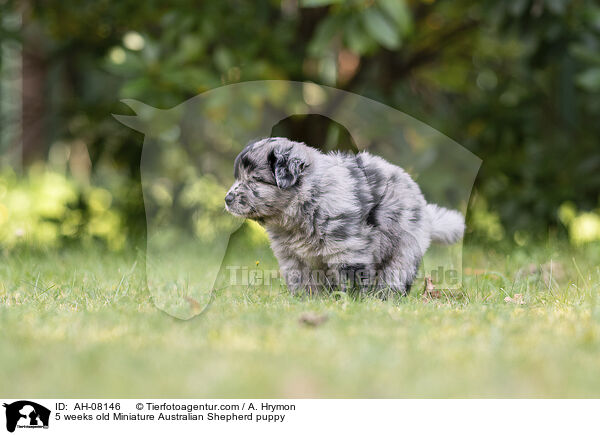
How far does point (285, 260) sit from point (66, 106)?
4.70 m

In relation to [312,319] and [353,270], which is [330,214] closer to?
[353,270]

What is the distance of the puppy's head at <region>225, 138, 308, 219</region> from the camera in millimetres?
3787

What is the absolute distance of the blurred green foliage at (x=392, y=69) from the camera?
5.57 meters

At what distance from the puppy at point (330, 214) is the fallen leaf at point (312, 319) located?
56 centimetres

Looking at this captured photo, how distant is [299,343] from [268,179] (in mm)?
1231

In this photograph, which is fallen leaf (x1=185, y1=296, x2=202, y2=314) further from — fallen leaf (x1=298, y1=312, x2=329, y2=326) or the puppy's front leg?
the puppy's front leg

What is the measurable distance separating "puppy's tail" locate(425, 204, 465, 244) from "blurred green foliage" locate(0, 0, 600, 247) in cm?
136

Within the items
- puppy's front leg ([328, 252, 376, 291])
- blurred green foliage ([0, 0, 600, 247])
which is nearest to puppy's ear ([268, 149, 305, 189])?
puppy's front leg ([328, 252, 376, 291])

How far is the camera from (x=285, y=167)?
3.79 meters

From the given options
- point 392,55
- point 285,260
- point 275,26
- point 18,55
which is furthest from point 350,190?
point 18,55
